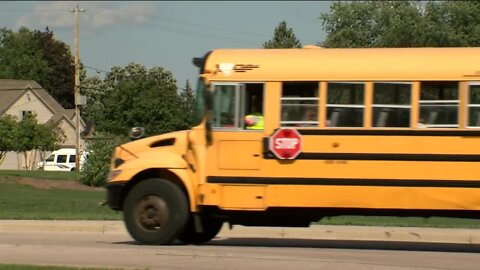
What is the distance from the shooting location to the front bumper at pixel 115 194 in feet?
44.4

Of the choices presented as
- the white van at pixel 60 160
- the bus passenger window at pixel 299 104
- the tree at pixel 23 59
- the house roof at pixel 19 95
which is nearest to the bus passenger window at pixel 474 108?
the bus passenger window at pixel 299 104

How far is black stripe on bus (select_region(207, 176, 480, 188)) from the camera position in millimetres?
12453

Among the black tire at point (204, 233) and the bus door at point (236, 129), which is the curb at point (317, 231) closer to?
the black tire at point (204, 233)

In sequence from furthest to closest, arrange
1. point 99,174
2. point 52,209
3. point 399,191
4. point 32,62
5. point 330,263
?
point 32,62 → point 99,174 → point 52,209 → point 399,191 → point 330,263

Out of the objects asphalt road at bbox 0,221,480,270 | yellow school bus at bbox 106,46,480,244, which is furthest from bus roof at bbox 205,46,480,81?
asphalt road at bbox 0,221,480,270

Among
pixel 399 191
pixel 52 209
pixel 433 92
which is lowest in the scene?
pixel 52 209

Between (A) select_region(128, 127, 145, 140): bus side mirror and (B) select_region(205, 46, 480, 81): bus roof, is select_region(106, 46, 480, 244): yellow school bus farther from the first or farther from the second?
(A) select_region(128, 127, 145, 140): bus side mirror

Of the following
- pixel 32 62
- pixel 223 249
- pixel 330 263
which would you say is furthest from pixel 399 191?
pixel 32 62

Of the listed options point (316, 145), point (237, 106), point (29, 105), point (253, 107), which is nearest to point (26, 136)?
point (29, 105)

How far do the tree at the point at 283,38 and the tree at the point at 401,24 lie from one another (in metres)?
3.23

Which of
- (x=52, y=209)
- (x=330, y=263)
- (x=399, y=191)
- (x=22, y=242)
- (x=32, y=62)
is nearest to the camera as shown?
(x=330, y=263)

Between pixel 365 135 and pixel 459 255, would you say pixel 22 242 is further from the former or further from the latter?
pixel 459 255

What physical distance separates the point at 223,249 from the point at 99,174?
27178mm

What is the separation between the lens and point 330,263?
448 inches
